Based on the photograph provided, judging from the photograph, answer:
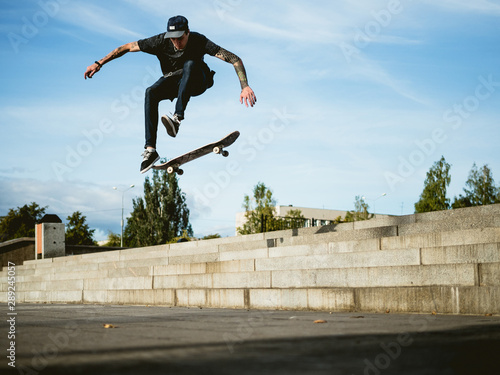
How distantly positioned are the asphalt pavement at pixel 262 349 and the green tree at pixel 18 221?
52.5 metres

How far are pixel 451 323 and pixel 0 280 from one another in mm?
20904

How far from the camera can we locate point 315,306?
25.2ft

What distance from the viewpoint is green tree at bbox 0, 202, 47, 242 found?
53806 mm

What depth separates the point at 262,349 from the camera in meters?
3.29

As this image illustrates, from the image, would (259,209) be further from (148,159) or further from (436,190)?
(148,159)

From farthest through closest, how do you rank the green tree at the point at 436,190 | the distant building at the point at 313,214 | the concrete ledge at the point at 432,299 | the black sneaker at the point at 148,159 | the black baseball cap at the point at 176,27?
the distant building at the point at 313,214
the green tree at the point at 436,190
the black sneaker at the point at 148,159
the black baseball cap at the point at 176,27
the concrete ledge at the point at 432,299

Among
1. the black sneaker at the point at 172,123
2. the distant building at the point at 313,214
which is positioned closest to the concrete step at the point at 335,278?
the black sneaker at the point at 172,123

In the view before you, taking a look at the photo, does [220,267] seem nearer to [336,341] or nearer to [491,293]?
[491,293]

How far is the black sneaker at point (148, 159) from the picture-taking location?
392 inches

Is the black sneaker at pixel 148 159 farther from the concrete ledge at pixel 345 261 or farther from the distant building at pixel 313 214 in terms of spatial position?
the distant building at pixel 313 214

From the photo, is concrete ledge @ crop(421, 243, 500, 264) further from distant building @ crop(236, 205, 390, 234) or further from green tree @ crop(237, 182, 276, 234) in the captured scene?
distant building @ crop(236, 205, 390, 234)

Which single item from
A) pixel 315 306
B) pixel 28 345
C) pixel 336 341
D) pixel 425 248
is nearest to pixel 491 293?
pixel 425 248

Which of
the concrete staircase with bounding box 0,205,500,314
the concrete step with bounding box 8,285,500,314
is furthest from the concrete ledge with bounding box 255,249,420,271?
the concrete step with bounding box 8,285,500,314

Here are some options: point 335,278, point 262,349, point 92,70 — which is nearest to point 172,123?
point 92,70
